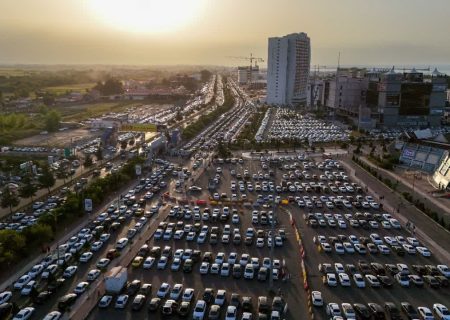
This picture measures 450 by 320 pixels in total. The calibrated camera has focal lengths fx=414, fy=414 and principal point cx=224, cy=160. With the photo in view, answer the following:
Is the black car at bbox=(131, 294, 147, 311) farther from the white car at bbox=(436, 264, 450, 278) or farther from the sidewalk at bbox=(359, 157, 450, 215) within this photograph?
the sidewalk at bbox=(359, 157, 450, 215)

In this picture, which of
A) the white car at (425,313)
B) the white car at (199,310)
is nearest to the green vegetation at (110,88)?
the white car at (199,310)

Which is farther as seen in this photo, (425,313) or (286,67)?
(286,67)

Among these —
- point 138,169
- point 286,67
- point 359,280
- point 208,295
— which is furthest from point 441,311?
point 286,67

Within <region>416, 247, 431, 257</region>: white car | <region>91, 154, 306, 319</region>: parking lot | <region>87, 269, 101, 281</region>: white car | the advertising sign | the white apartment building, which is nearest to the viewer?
<region>91, 154, 306, 319</region>: parking lot

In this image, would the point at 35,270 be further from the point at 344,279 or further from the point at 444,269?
the point at 444,269

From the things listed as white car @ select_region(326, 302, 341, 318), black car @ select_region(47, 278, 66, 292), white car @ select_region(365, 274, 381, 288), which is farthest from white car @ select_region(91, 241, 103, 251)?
white car @ select_region(365, 274, 381, 288)

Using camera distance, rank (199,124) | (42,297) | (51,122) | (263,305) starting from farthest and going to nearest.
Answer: (199,124)
(51,122)
(42,297)
(263,305)
